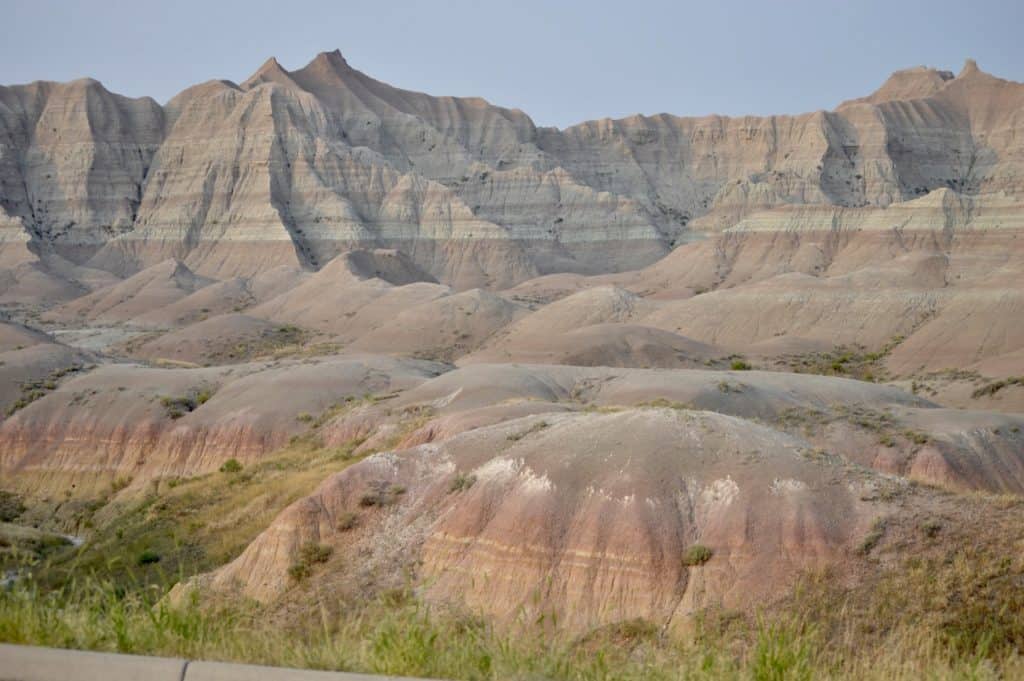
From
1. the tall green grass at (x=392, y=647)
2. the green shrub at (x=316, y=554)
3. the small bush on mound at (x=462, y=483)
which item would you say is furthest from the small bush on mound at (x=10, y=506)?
the tall green grass at (x=392, y=647)

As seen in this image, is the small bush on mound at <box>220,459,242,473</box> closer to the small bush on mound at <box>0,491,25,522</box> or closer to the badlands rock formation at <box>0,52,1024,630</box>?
the badlands rock formation at <box>0,52,1024,630</box>

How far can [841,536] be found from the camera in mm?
19594

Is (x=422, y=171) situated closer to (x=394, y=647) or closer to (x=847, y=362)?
(x=847, y=362)

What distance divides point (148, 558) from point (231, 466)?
1370 centimetres

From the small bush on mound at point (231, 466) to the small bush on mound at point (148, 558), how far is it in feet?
32.8

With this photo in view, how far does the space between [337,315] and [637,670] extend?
8897 centimetres

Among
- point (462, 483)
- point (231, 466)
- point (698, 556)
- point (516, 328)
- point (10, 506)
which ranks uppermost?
point (462, 483)

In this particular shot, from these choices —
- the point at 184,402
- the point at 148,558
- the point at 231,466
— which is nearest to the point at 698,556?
the point at 148,558

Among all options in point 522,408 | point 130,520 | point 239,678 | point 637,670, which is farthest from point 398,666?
point 130,520

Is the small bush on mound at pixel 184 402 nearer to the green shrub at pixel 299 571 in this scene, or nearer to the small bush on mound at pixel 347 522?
the small bush on mound at pixel 347 522

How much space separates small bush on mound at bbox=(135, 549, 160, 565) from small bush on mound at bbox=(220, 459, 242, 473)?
394 inches

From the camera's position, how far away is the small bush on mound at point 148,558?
32.1 metres

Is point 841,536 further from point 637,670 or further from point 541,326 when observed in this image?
point 541,326

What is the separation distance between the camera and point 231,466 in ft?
150
